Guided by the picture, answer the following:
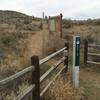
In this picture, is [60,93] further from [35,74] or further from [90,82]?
[90,82]

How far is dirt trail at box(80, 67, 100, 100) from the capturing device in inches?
371

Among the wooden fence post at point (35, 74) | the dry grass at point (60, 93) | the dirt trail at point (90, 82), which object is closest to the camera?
the wooden fence post at point (35, 74)

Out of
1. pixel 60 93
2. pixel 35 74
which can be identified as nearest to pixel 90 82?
pixel 60 93

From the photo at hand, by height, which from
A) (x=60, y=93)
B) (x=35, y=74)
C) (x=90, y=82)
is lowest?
(x=90, y=82)

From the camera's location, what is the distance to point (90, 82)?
11.0 meters

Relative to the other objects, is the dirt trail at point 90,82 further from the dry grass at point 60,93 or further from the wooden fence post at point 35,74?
the wooden fence post at point 35,74

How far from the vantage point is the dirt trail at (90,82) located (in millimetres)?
9416

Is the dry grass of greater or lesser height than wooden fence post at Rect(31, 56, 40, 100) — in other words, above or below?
below

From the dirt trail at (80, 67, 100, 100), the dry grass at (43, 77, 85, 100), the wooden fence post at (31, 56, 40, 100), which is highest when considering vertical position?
the wooden fence post at (31, 56, 40, 100)

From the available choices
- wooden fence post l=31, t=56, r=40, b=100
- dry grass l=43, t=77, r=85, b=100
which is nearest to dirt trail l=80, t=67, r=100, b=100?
dry grass l=43, t=77, r=85, b=100

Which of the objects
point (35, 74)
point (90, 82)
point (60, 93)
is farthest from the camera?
point (90, 82)

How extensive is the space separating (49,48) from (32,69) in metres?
10.1

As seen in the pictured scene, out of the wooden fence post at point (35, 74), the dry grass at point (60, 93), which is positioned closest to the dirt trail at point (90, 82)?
the dry grass at point (60, 93)

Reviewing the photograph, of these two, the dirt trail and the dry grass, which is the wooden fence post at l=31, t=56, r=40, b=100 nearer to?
the dry grass
